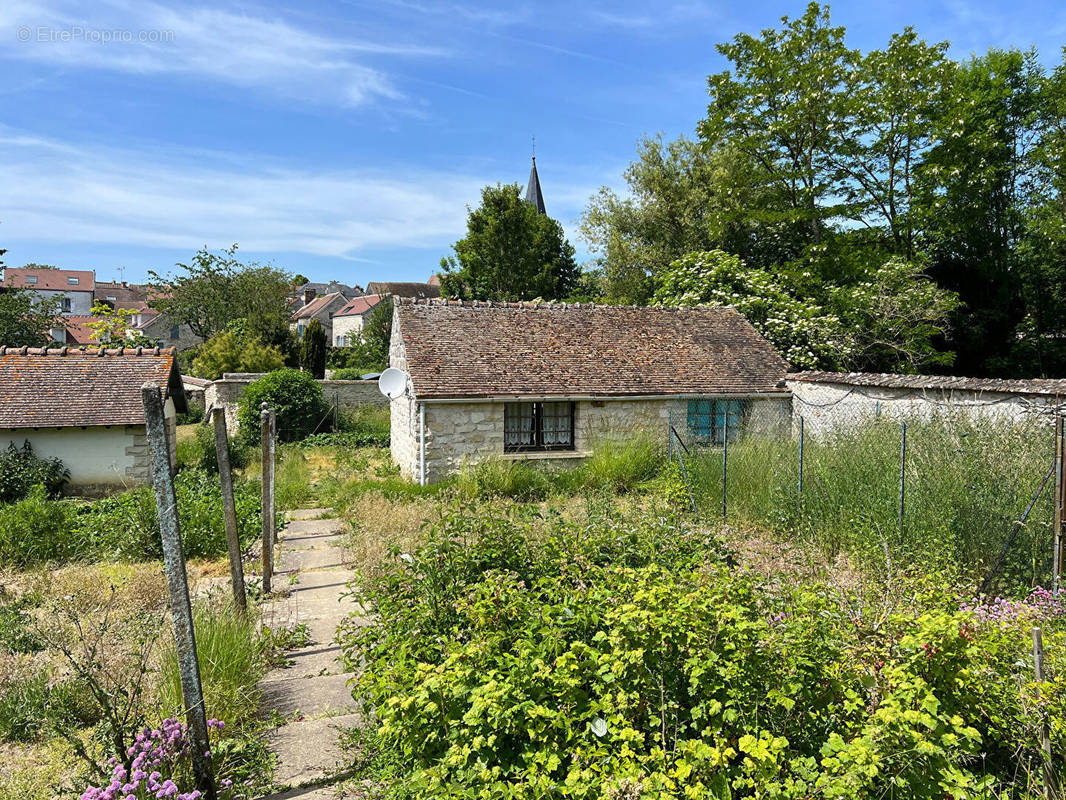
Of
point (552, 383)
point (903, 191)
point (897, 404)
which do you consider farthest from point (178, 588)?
point (903, 191)

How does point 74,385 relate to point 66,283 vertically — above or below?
below

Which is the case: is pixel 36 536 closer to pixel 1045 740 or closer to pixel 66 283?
pixel 1045 740

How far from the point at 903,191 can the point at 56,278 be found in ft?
284

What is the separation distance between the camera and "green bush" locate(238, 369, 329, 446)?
20250 mm

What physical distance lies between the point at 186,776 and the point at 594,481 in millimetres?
10674

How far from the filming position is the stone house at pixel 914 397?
945cm

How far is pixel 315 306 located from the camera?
221ft

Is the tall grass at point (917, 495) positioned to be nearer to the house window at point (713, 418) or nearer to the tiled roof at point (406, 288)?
the house window at point (713, 418)

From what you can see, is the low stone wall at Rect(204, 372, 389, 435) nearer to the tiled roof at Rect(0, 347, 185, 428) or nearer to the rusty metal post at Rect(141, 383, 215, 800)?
the tiled roof at Rect(0, 347, 185, 428)

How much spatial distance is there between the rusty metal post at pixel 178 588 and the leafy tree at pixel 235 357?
93.4 ft

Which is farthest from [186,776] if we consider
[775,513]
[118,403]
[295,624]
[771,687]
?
[118,403]

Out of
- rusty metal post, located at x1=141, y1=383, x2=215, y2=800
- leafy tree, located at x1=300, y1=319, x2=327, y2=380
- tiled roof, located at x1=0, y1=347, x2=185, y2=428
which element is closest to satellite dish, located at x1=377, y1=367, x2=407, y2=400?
tiled roof, located at x1=0, y1=347, x2=185, y2=428

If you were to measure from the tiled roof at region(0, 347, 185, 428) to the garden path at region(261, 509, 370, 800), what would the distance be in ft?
23.4

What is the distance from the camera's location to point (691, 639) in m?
3.48
